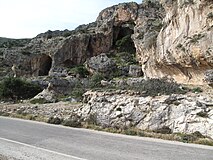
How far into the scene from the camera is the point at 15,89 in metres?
41.9

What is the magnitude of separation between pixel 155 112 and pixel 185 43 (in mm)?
13335

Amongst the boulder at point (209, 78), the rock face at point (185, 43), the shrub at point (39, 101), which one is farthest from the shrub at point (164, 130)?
the shrub at point (39, 101)

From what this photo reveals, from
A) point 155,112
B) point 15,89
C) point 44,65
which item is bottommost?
point 15,89

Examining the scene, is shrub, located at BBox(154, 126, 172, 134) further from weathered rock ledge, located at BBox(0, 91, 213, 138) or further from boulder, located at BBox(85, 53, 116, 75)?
boulder, located at BBox(85, 53, 116, 75)

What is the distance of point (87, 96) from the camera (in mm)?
19922

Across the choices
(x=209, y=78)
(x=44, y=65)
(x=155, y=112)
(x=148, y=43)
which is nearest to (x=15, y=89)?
(x=148, y=43)

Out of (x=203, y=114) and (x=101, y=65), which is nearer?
(x=203, y=114)

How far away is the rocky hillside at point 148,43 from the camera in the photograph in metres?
25.7

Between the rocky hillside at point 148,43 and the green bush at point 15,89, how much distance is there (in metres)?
16.4

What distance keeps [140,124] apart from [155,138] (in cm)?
275

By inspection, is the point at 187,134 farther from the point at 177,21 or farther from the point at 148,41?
the point at 148,41

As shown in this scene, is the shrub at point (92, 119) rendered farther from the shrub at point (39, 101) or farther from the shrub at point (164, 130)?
the shrub at point (39, 101)

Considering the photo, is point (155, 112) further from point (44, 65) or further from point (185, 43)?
point (44, 65)

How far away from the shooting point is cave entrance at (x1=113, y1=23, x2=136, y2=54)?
6706 cm
